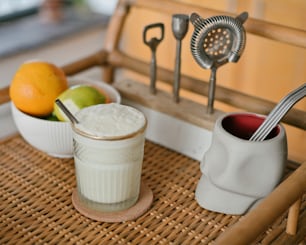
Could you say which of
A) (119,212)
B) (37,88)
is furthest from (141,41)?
(119,212)

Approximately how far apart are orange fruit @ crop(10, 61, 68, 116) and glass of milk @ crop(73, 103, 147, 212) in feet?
0.40

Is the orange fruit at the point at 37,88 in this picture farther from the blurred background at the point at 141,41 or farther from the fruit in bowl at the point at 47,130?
the blurred background at the point at 141,41

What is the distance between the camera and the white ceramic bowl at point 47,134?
833 mm

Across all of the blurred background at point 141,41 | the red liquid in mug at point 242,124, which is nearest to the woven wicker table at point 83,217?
the red liquid in mug at point 242,124

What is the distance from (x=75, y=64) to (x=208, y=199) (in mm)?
393

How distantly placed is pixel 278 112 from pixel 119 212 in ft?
0.81

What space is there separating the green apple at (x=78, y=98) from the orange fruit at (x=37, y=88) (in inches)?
0.7

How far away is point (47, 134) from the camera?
0.84 meters

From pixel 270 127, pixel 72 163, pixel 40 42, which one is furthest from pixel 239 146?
pixel 40 42

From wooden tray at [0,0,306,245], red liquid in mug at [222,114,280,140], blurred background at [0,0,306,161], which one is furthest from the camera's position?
blurred background at [0,0,306,161]

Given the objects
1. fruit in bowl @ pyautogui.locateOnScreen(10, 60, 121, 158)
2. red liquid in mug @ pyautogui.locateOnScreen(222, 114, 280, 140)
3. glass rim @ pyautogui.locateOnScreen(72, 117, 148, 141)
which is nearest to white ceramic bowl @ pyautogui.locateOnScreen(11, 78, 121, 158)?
fruit in bowl @ pyautogui.locateOnScreen(10, 60, 121, 158)

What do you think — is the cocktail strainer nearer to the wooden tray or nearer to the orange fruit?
the wooden tray

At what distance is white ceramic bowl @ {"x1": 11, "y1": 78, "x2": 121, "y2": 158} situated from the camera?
0.83 metres

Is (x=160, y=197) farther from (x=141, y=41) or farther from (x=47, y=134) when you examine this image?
(x=141, y=41)
